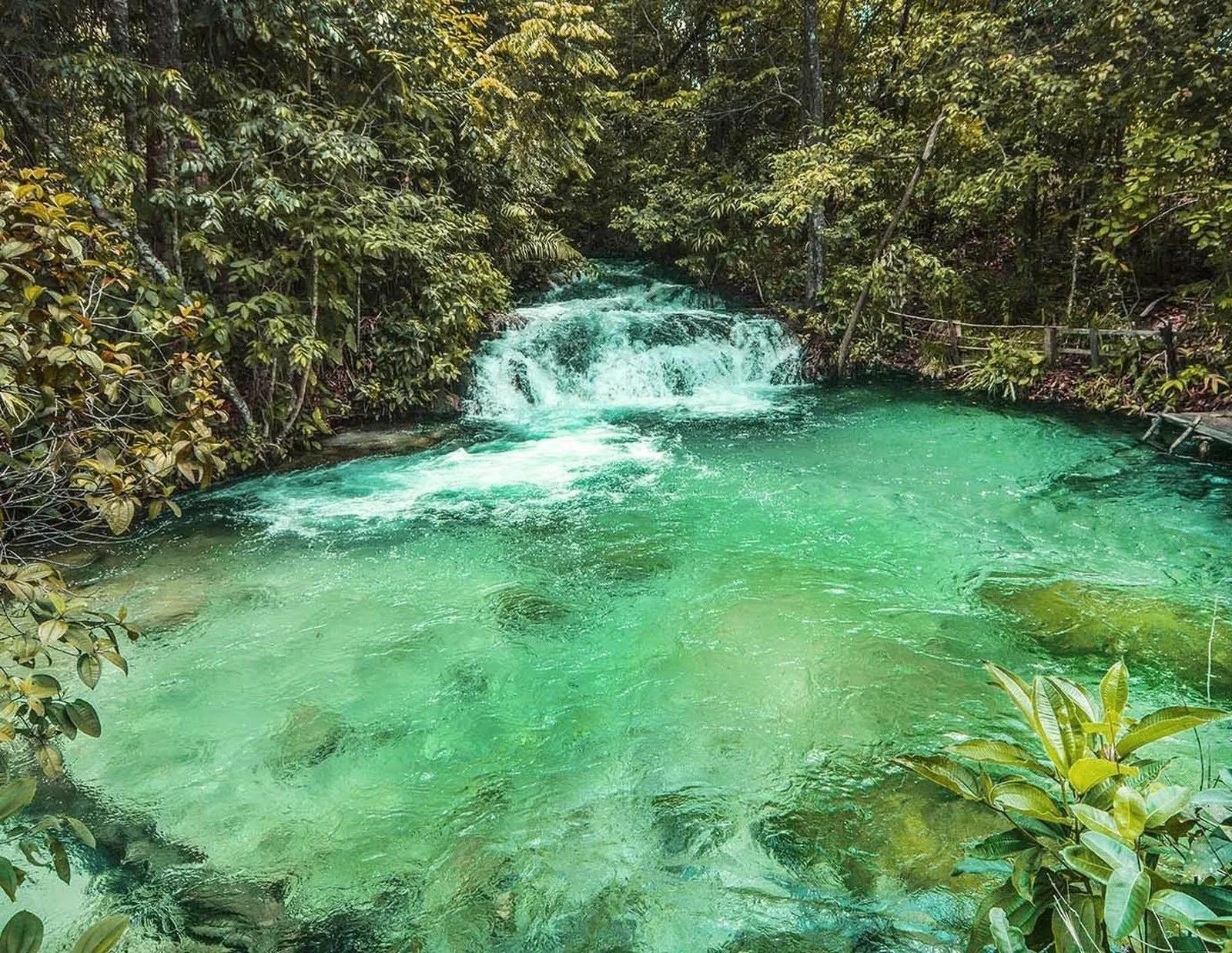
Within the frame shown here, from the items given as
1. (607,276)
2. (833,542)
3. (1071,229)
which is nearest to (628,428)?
(833,542)

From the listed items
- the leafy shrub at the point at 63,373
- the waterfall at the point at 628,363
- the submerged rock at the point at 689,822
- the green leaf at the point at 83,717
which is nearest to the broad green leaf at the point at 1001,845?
the submerged rock at the point at 689,822

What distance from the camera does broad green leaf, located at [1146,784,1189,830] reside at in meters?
1.32

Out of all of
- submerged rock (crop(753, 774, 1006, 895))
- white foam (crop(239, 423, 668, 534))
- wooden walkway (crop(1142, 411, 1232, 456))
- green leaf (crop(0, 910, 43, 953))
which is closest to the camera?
green leaf (crop(0, 910, 43, 953))

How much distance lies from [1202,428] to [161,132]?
37.2ft

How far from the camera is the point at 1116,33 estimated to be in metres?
8.17

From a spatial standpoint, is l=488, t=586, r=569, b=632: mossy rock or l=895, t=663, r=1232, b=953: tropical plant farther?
l=488, t=586, r=569, b=632: mossy rock

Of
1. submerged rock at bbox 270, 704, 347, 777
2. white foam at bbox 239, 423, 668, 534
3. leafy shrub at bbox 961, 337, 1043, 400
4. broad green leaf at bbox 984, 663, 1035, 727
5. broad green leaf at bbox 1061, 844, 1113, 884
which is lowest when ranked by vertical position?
submerged rock at bbox 270, 704, 347, 777

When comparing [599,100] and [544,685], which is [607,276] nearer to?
[599,100]

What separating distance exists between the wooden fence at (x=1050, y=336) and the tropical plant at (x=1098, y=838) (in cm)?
941

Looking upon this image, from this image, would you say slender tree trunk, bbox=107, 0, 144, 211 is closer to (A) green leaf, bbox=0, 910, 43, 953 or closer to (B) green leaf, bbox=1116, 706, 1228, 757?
(A) green leaf, bbox=0, 910, 43, 953

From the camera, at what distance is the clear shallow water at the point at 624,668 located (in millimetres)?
2922

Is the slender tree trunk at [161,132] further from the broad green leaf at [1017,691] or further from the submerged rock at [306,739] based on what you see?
the broad green leaf at [1017,691]

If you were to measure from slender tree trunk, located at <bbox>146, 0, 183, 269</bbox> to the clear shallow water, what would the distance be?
283 centimetres

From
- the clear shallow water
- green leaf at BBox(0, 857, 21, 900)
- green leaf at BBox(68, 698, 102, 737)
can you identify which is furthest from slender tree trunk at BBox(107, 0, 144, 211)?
green leaf at BBox(0, 857, 21, 900)
